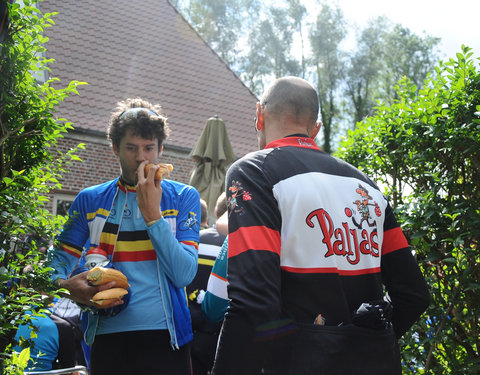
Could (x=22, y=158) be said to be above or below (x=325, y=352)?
above

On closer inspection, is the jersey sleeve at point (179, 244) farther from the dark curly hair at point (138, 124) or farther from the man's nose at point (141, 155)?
the dark curly hair at point (138, 124)

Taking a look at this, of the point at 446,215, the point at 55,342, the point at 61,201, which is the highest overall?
the point at 61,201

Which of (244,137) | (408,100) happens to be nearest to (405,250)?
(408,100)

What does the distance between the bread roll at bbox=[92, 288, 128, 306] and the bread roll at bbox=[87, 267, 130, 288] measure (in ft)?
0.14

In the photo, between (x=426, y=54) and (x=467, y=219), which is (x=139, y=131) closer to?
(x=467, y=219)

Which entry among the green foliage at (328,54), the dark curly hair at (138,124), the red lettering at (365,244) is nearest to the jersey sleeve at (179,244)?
the dark curly hair at (138,124)

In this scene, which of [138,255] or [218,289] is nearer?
[218,289]

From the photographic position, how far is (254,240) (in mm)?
1587

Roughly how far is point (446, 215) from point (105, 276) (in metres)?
2.09

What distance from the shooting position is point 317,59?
3381 centimetres

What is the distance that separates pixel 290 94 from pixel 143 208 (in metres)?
0.87

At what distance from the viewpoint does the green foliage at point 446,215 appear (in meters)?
2.93

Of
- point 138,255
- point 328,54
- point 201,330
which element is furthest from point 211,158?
point 328,54

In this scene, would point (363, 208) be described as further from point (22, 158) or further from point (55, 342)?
point (55, 342)
